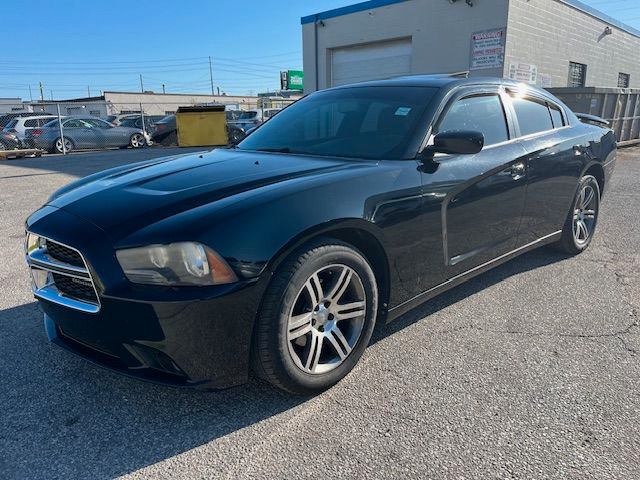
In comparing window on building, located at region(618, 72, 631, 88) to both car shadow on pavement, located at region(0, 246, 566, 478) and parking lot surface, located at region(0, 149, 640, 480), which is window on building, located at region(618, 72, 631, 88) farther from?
car shadow on pavement, located at region(0, 246, 566, 478)

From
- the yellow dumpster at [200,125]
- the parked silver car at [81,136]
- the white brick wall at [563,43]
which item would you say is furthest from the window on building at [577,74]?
the parked silver car at [81,136]

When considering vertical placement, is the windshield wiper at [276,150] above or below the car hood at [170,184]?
above

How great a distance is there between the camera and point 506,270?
4324 mm

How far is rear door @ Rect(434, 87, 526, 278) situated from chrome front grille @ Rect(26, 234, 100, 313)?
1958 millimetres

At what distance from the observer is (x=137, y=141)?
18.9 meters

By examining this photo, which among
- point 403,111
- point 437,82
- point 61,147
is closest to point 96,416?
point 403,111

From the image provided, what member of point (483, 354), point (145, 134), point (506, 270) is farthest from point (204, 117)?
point (483, 354)

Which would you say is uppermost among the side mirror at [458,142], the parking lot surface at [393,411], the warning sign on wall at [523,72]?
the warning sign on wall at [523,72]

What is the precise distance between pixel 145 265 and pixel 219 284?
0.32 m

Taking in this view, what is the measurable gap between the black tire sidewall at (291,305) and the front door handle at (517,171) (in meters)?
1.53

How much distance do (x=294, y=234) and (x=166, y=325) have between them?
67cm

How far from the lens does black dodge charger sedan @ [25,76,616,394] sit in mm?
2064

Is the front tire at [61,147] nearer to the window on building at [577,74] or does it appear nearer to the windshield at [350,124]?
the windshield at [350,124]

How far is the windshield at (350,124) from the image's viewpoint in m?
3.08
